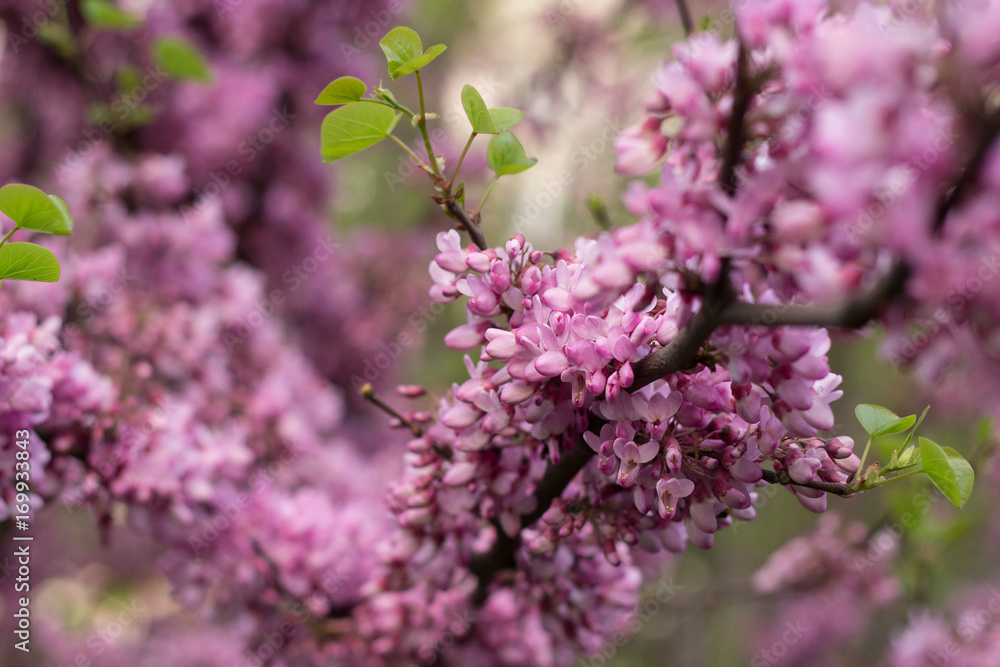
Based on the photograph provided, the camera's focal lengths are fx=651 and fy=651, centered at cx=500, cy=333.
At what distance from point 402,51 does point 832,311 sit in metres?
0.58

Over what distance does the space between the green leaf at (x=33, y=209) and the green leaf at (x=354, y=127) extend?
388 mm

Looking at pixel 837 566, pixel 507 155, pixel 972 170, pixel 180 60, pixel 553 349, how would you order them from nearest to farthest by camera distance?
pixel 972 170 < pixel 553 349 < pixel 507 155 < pixel 180 60 < pixel 837 566

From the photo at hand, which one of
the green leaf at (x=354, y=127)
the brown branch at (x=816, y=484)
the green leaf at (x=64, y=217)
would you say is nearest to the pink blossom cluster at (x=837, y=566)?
the brown branch at (x=816, y=484)

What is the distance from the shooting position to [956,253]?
461 mm

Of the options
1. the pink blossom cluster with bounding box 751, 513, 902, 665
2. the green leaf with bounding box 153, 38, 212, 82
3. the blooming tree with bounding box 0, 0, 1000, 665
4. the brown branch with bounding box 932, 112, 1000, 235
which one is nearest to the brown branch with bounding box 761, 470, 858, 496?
the blooming tree with bounding box 0, 0, 1000, 665

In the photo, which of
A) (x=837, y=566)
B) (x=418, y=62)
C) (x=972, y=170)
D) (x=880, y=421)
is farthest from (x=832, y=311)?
(x=837, y=566)

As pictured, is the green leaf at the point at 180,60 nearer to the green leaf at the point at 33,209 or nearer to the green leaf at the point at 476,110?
the green leaf at the point at 33,209

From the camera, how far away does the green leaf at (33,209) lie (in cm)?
86

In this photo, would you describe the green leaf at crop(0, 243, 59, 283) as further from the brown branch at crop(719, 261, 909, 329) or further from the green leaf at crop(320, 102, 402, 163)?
the brown branch at crop(719, 261, 909, 329)

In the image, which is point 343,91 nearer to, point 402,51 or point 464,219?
point 402,51

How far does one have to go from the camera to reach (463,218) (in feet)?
2.74

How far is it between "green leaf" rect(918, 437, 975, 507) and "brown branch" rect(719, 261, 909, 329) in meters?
0.30

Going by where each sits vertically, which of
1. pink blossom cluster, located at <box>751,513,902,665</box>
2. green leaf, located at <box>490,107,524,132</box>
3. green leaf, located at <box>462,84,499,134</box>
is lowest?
pink blossom cluster, located at <box>751,513,902,665</box>

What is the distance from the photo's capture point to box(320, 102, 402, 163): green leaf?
2.69 ft
